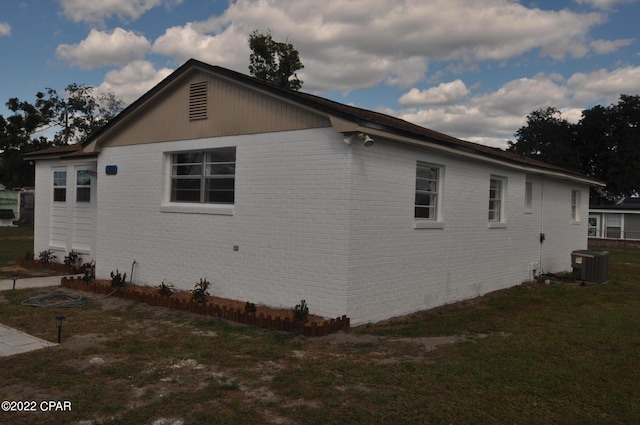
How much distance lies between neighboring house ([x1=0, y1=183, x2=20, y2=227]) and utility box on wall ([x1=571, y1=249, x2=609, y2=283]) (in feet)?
121

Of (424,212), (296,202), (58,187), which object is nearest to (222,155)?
(296,202)

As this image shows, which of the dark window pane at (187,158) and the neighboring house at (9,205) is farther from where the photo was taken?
the neighboring house at (9,205)

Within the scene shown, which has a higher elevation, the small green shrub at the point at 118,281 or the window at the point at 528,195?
the window at the point at 528,195

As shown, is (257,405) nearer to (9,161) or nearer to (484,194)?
(484,194)

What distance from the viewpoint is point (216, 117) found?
9305mm

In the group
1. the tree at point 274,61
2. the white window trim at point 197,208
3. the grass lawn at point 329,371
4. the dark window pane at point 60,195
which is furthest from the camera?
the tree at point 274,61

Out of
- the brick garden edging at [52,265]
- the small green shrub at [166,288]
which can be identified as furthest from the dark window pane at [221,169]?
the brick garden edging at [52,265]

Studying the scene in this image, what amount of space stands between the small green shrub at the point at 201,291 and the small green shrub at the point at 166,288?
45cm

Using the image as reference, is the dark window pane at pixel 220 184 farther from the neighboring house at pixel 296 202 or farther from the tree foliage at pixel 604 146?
the tree foliage at pixel 604 146

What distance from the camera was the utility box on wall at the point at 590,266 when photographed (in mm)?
13641

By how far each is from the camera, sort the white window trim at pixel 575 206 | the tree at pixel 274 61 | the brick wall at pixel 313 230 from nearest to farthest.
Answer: the brick wall at pixel 313 230
the white window trim at pixel 575 206
the tree at pixel 274 61

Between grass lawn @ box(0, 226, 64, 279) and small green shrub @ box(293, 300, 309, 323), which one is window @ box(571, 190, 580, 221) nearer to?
small green shrub @ box(293, 300, 309, 323)

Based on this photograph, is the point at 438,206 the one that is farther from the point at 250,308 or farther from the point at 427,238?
the point at 250,308

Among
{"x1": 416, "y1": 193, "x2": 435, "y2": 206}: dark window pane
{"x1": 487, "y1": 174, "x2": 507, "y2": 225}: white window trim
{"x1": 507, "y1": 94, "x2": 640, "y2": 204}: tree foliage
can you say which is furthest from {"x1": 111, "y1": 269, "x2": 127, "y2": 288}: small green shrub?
{"x1": 507, "y1": 94, "x2": 640, "y2": 204}: tree foliage
